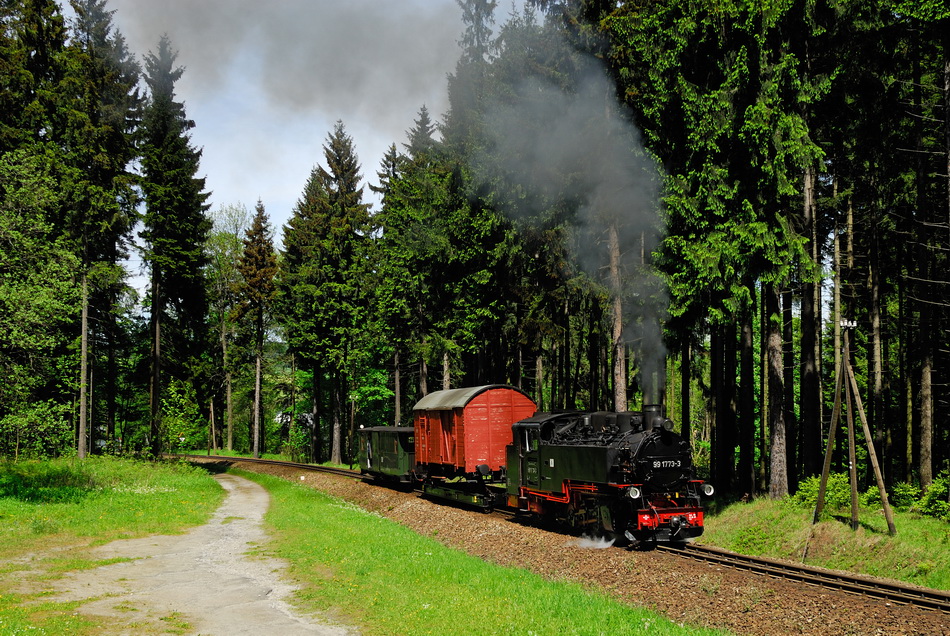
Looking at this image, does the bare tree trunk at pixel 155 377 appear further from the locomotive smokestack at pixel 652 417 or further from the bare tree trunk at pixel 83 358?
the locomotive smokestack at pixel 652 417

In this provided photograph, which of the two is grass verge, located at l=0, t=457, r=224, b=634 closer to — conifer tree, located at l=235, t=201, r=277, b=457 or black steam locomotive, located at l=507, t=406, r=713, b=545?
black steam locomotive, located at l=507, t=406, r=713, b=545

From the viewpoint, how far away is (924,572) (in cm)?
1202

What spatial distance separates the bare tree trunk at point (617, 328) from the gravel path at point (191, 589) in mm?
10828

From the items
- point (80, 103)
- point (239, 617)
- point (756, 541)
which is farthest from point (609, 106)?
point (80, 103)

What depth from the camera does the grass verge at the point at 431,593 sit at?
905 centimetres

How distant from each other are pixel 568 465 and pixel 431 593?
6.19 m

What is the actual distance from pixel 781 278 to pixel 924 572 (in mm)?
6836

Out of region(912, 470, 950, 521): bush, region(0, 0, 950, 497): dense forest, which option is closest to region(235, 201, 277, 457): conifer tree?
region(0, 0, 950, 497): dense forest

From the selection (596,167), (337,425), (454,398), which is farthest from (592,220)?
(337,425)

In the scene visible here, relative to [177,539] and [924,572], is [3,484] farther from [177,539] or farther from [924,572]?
[924,572]

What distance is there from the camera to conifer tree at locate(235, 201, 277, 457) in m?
52.7

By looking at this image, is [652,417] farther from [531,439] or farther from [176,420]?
[176,420]

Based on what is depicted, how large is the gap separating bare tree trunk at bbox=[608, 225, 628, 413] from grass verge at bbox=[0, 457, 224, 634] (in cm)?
1306

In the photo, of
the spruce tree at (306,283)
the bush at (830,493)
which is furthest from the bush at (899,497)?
the spruce tree at (306,283)
